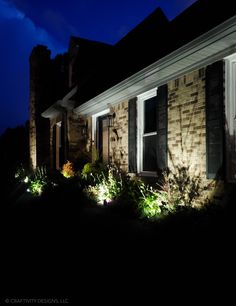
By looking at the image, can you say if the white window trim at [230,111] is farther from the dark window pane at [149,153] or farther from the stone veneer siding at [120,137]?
the stone veneer siding at [120,137]

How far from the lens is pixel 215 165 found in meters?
5.13

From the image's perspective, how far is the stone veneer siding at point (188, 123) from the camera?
552 cm

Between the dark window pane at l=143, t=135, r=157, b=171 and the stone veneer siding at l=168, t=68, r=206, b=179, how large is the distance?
3.38 feet

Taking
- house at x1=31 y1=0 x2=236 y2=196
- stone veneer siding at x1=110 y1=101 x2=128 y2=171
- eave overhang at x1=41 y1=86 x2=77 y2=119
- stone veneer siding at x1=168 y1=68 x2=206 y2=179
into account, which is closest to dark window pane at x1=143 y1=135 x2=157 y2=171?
house at x1=31 y1=0 x2=236 y2=196

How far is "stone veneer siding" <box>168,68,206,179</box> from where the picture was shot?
5.52 meters

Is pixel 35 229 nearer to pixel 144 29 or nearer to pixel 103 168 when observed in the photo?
pixel 103 168

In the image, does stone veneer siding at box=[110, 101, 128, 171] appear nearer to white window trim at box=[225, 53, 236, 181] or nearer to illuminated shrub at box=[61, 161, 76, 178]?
illuminated shrub at box=[61, 161, 76, 178]

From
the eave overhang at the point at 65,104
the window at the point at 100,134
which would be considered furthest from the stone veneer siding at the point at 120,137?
the eave overhang at the point at 65,104

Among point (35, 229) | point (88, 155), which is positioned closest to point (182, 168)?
point (35, 229)

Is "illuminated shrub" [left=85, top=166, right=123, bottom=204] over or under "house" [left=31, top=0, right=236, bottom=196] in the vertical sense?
under

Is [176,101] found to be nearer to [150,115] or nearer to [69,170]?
[150,115]

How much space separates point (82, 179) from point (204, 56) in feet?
17.0

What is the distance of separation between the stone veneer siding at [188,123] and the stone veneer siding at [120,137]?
202cm

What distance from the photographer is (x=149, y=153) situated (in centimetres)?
754
